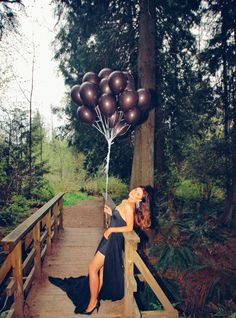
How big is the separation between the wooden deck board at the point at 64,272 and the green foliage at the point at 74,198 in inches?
257

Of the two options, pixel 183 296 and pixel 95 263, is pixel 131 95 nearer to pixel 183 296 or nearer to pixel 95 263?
pixel 95 263

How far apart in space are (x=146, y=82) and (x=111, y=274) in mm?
5595

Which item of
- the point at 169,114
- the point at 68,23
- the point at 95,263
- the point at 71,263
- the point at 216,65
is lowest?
the point at 71,263

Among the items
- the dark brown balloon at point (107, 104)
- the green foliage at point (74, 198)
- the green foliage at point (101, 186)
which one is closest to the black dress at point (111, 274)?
the dark brown balloon at point (107, 104)

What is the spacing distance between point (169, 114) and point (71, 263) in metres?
7.46

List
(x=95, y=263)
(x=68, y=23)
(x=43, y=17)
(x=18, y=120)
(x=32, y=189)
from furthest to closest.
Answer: (x=18, y=120)
(x=32, y=189)
(x=68, y=23)
(x=43, y=17)
(x=95, y=263)

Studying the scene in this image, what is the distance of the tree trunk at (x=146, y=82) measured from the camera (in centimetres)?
761

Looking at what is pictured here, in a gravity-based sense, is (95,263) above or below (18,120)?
below

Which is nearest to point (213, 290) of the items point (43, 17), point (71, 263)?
point (71, 263)

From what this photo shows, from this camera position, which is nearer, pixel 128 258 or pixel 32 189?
pixel 128 258

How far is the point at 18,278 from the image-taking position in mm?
3357

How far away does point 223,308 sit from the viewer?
4938mm

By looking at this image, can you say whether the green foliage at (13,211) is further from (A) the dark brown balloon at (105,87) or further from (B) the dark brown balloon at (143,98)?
(B) the dark brown balloon at (143,98)

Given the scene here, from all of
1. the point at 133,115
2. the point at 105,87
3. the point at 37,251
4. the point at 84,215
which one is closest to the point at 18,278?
the point at 37,251
